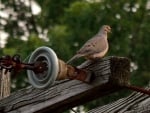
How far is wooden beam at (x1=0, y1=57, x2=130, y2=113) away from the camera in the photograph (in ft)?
8.54

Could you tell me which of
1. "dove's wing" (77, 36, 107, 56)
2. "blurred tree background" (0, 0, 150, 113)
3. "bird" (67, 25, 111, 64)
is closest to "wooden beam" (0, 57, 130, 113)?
"bird" (67, 25, 111, 64)

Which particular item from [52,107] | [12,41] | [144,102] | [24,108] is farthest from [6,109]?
[12,41]

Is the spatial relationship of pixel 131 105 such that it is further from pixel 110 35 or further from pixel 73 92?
pixel 110 35

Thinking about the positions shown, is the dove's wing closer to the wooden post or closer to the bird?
the bird

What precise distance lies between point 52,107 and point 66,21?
9.96 m

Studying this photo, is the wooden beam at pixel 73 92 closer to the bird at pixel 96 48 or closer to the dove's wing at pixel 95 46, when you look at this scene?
the bird at pixel 96 48

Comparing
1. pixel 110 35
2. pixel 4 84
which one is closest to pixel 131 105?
pixel 4 84

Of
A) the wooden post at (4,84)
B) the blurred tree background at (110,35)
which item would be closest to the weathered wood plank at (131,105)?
the wooden post at (4,84)

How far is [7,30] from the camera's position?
648 inches

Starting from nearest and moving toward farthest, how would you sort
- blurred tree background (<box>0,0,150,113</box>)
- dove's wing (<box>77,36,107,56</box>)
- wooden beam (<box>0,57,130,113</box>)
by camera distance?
1. wooden beam (<box>0,57,130,113</box>)
2. dove's wing (<box>77,36,107,56</box>)
3. blurred tree background (<box>0,0,150,113</box>)

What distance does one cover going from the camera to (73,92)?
9.04ft

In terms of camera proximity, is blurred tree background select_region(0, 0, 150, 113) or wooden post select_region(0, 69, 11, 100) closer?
wooden post select_region(0, 69, 11, 100)

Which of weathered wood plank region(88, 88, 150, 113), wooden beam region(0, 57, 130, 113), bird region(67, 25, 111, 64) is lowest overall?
weathered wood plank region(88, 88, 150, 113)

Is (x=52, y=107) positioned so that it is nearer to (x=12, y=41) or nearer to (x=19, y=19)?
(x=12, y=41)
